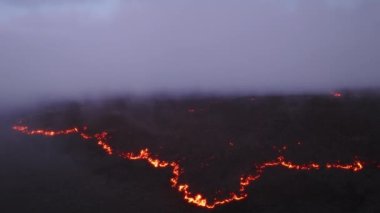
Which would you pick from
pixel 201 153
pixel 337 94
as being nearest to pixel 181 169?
pixel 201 153

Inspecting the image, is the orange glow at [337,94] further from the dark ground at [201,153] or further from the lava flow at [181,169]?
the lava flow at [181,169]

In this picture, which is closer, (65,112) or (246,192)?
(246,192)

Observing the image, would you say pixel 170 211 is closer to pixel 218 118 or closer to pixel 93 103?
pixel 218 118

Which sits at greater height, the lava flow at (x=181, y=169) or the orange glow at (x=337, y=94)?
the orange glow at (x=337, y=94)

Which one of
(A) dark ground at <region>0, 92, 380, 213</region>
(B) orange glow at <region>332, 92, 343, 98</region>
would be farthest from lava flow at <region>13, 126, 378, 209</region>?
(B) orange glow at <region>332, 92, 343, 98</region>

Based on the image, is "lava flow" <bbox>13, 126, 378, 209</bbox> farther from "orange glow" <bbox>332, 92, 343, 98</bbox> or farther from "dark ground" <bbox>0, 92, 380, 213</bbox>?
"orange glow" <bbox>332, 92, 343, 98</bbox>

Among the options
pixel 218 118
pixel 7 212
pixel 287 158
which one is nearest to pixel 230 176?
pixel 287 158

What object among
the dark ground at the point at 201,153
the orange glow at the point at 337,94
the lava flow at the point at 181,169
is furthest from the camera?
the orange glow at the point at 337,94

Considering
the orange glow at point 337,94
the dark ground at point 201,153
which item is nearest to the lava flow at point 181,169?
the dark ground at point 201,153

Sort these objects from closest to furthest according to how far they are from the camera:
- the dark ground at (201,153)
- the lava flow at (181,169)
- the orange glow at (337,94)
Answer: the dark ground at (201,153)
the lava flow at (181,169)
the orange glow at (337,94)
